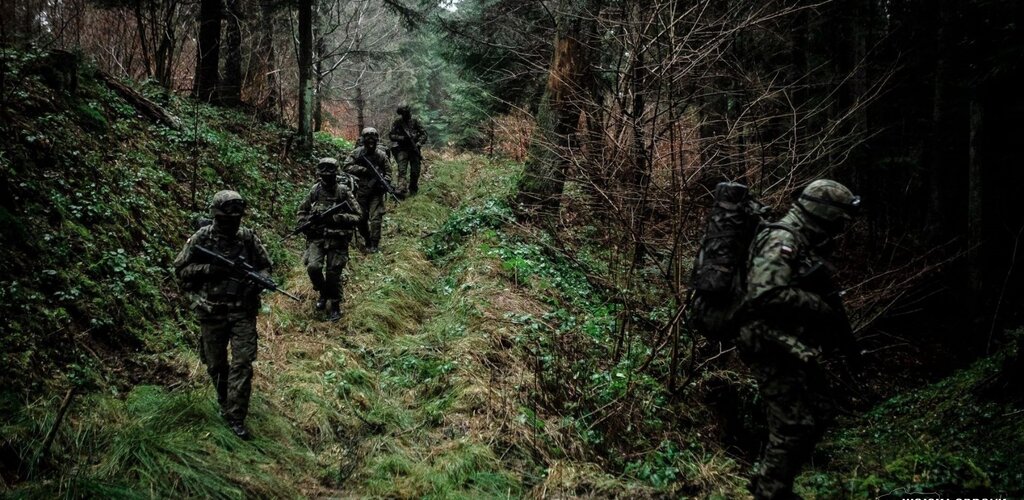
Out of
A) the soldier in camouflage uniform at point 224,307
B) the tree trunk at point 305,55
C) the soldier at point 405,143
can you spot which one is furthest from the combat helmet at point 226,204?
the tree trunk at point 305,55

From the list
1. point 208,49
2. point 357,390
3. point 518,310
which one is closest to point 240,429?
point 357,390

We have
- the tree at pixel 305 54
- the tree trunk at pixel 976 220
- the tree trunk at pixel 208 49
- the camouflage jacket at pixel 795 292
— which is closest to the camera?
the camouflage jacket at pixel 795 292

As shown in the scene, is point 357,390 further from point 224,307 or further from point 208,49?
point 208,49

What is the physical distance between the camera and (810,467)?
16.7ft

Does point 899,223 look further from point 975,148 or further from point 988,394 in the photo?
point 988,394

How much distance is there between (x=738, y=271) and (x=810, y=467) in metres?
2.61

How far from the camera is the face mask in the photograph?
489 centimetres

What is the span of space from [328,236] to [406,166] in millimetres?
6199

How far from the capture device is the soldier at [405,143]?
13.1 meters

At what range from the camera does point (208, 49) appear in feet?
42.4

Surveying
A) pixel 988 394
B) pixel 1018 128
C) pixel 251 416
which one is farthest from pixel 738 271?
pixel 1018 128

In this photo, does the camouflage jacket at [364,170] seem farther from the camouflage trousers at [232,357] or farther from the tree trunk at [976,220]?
the tree trunk at [976,220]

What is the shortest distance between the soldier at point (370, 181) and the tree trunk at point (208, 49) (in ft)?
15.7

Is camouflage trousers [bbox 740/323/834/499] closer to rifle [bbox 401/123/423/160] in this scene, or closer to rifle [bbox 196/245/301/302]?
rifle [bbox 196/245/301/302]
